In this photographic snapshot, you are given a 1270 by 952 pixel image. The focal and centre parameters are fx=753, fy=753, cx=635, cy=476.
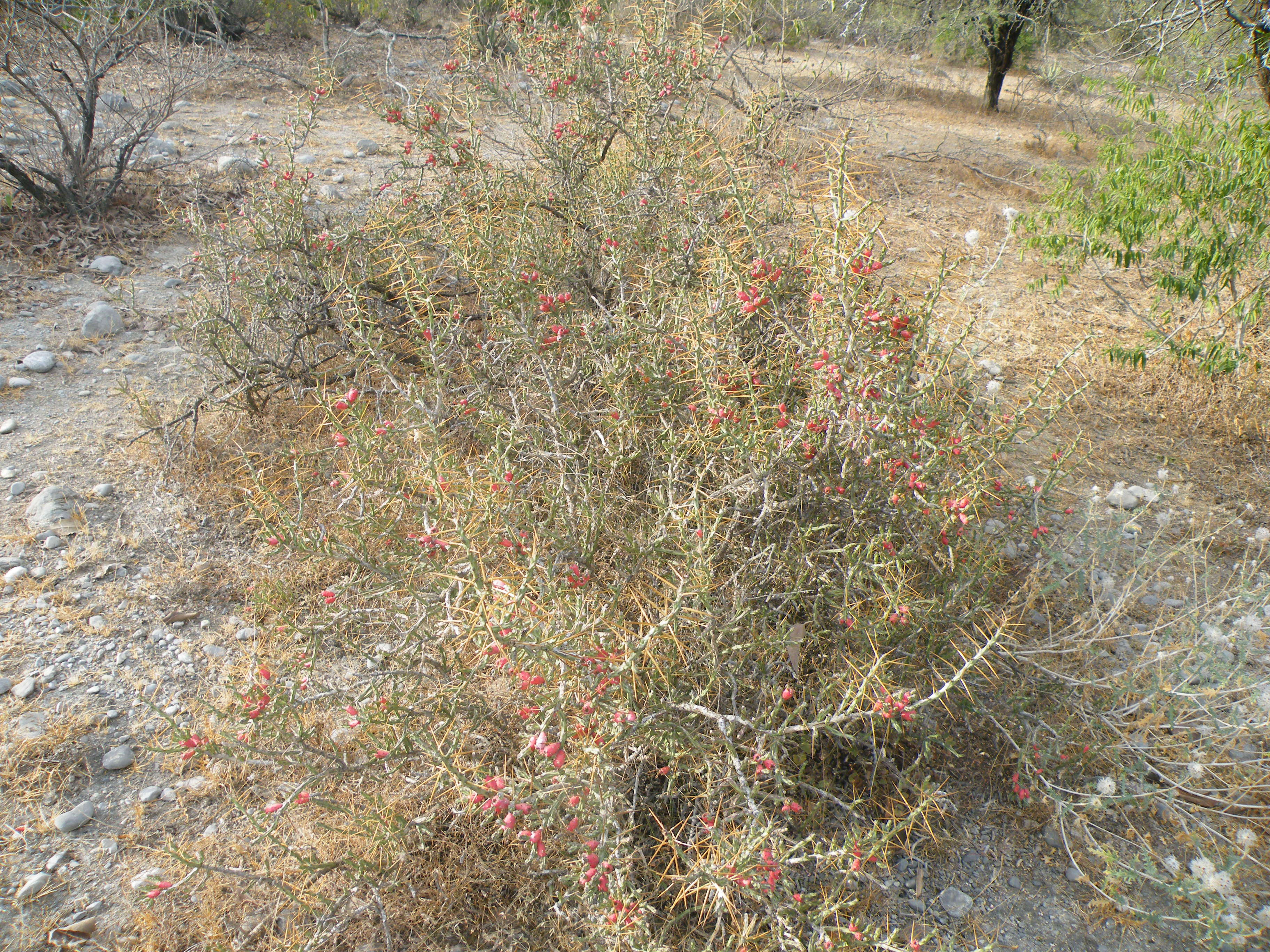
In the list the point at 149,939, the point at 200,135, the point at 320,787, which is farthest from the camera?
the point at 200,135

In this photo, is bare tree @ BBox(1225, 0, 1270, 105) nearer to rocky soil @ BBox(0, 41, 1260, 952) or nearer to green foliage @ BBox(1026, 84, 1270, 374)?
green foliage @ BBox(1026, 84, 1270, 374)

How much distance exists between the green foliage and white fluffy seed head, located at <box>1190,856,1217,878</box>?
7.53 feet

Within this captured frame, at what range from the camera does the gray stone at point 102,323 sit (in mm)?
4098

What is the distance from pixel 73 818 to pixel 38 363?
2.68 m

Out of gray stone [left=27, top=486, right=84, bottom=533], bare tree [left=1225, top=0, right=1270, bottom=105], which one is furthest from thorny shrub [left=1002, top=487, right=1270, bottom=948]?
gray stone [left=27, top=486, right=84, bottom=533]

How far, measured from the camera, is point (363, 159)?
6.58 metres

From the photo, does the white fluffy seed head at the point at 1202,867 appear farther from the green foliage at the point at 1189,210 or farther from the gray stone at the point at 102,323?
the gray stone at the point at 102,323

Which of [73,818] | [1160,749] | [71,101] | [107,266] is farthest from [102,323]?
[1160,749]

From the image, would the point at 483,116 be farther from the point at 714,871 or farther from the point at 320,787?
the point at 714,871

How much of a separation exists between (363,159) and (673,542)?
592 centimetres

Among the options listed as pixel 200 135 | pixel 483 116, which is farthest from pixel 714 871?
pixel 200 135

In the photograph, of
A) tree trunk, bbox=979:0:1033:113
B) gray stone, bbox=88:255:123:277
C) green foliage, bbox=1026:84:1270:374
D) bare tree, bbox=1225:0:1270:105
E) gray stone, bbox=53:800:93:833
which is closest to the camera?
gray stone, bbox=53:800:93:833

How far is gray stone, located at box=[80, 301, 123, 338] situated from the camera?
4098 millimetres

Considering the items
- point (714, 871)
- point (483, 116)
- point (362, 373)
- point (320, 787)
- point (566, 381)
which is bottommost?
point (320, 787)
